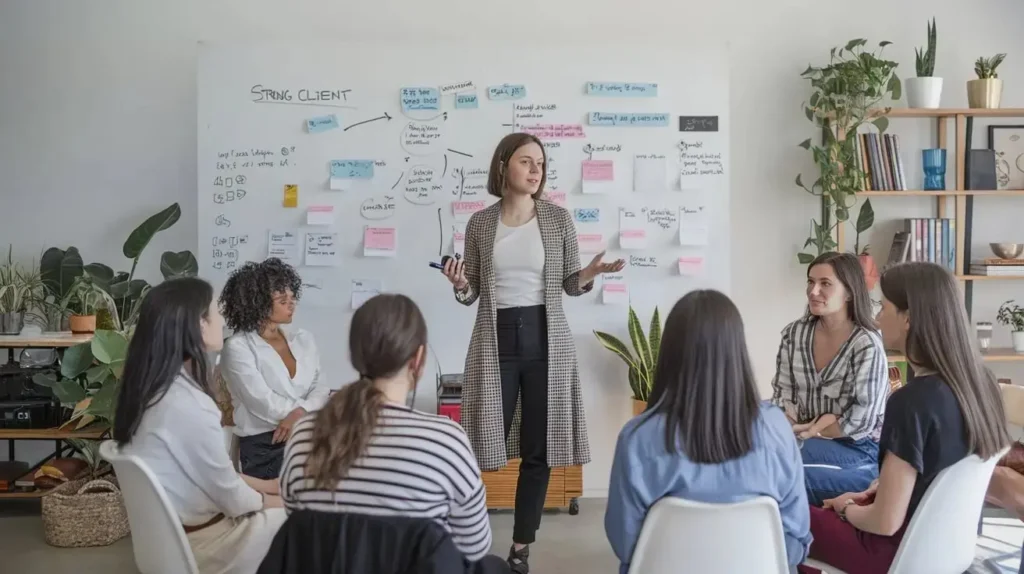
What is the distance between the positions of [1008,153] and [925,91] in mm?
639

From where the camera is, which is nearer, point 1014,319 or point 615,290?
point 615,290

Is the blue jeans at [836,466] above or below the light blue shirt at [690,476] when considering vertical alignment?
below

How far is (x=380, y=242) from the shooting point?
13.3 ft

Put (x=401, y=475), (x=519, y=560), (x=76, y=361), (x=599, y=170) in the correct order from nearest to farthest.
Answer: (x=401, y=475)
(x=519, y=560)
(x=76, y=361)
(x=599, y=170)

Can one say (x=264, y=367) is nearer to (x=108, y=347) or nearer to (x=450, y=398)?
(x=108, y=347)

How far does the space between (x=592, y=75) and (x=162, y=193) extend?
2.14 metres

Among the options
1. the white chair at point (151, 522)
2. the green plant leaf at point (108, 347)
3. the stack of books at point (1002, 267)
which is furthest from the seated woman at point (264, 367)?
the stack of books at point (1002, 267)

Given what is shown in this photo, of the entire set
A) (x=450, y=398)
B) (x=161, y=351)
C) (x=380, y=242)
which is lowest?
(x=450, y=398)

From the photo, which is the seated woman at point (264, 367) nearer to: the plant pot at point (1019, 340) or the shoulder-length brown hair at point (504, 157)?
the shoulder-length brown hair at point (504, 157)

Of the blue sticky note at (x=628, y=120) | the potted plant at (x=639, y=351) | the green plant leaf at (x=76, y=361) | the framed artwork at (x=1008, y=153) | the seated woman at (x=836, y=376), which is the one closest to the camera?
the seated woman at (x=836, y=376)

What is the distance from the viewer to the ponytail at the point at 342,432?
155cm

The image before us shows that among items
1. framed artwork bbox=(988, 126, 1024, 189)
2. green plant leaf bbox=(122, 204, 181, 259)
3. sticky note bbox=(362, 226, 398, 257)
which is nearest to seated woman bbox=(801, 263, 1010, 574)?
sticky note bbox=(362, 226, 398, 257)

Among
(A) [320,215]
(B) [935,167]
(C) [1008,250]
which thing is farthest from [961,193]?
(A) [320,215]

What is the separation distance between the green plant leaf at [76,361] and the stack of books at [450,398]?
1445 mm
